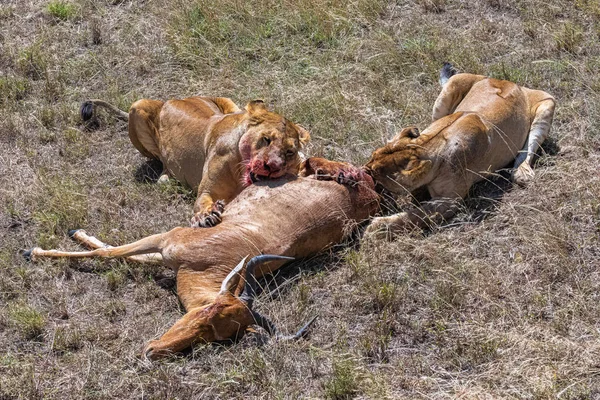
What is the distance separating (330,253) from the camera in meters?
7.14

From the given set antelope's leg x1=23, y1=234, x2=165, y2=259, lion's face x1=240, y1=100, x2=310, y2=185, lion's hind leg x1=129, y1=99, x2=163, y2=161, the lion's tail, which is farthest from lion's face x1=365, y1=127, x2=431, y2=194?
the lion's tail

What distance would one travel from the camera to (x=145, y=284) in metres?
7.07

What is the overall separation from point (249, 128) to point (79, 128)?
2723mm

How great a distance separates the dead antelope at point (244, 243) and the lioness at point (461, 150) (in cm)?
25

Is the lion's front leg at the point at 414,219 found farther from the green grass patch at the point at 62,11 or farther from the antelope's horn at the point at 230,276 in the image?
the green grass patch at the point at 62,11

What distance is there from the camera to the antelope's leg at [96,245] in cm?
723

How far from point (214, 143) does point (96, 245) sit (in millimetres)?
1266

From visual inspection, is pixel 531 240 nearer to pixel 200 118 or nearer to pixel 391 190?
pixel 391 190

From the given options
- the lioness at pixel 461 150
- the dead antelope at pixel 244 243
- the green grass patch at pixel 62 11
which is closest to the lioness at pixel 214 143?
the dead antelope at pixel 244 243

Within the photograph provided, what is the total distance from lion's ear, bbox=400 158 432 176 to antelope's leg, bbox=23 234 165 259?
1.94 meters

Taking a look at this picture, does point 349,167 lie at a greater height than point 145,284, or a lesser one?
greater

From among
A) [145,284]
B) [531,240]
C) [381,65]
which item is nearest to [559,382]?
[531,240]

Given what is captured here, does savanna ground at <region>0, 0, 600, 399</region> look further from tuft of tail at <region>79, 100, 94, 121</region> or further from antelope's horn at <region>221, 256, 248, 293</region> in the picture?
antelope's horn at <region>221, 256, 248, 293</region>

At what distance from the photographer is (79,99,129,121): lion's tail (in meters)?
9.48
